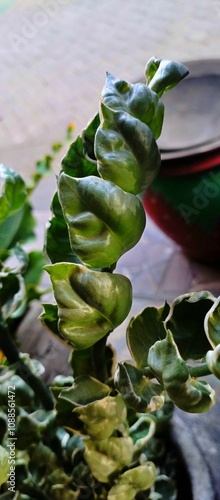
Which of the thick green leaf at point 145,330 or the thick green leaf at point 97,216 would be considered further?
the thick green leaf at point 145,330

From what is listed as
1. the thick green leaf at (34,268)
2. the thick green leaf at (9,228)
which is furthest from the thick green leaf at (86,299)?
the thick green leaf at (34,268)

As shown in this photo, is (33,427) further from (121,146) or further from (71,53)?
(71,53)

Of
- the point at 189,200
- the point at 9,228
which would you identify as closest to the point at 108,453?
the point at 9,228

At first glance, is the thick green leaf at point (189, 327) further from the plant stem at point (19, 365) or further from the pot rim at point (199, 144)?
the pot rim at point (199, 144)

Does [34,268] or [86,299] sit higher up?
[86,299]

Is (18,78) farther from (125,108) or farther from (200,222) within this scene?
(125,108)

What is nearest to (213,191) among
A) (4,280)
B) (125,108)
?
(4,280)
